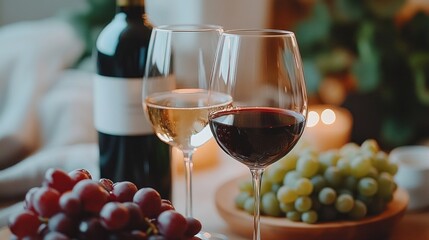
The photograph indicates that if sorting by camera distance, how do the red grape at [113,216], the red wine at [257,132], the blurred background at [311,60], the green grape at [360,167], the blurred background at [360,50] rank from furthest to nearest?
1. the blurred background at [360,50]
2. the blurred background at [311,60]
3. the green grape at [360,167]
4. the red wine at [257,132]
5. the red grape at [113,216]

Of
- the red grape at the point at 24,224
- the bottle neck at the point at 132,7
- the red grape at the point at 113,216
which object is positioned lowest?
the red grape at the point at 24,224

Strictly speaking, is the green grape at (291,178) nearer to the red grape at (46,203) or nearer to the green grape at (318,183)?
the green grape at (318,183)

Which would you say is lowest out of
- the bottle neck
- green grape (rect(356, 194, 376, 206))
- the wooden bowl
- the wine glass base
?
the wine glass base

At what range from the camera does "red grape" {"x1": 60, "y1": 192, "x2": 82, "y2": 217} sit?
0.61 metres

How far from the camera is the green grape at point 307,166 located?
98cm

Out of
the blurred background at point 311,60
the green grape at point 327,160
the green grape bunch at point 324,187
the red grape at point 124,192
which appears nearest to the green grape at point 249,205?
the green grape bunch at point 324,187

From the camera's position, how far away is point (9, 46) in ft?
5.12

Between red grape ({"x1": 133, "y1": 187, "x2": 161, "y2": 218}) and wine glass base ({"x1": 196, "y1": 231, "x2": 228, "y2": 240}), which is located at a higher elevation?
red grape ({"x1": 133, "y1": 187, "x2": 161, "y2": 218})

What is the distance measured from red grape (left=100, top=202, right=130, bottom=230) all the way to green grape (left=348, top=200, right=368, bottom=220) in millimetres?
449

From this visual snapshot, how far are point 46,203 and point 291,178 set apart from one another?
0.45m

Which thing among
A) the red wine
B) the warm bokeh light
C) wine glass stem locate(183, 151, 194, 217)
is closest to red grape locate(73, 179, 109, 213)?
the red wine

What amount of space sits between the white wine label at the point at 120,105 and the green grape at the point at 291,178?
217mm

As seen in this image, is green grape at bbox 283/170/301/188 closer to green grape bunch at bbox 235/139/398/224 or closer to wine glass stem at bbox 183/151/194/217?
green grape bunch at bbox 235/139/398/224

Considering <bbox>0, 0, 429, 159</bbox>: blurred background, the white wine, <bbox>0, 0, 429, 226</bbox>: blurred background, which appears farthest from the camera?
<bbox>0, 0, 429, 159</bbox>: blurred background
